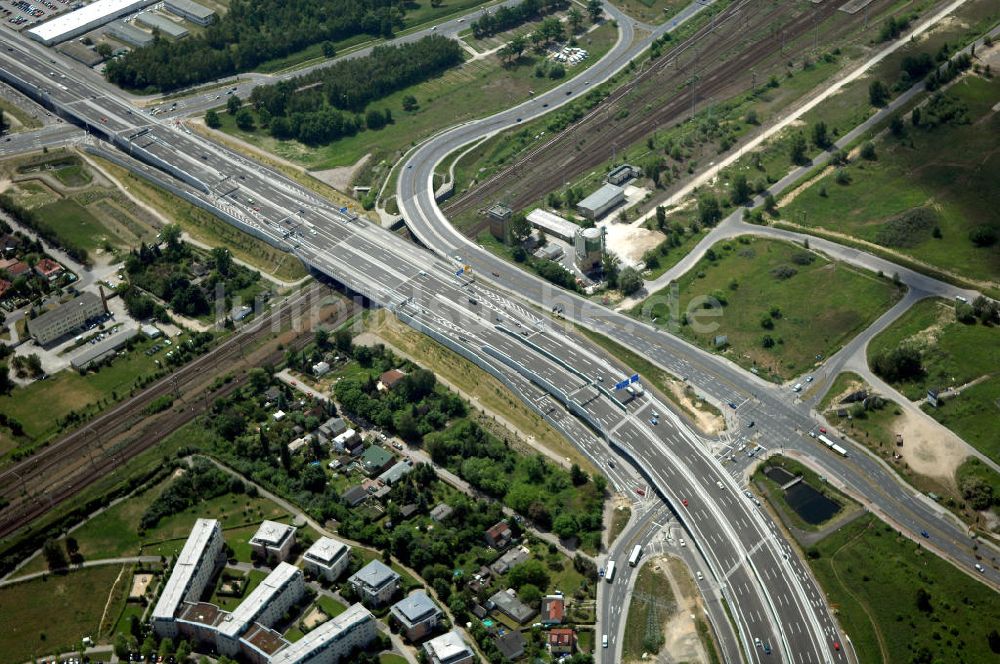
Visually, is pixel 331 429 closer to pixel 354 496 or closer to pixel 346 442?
pixel 346 442

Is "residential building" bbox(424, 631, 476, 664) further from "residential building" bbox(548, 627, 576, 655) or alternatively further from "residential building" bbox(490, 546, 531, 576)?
"residential building" bbox(490, 546, 531, 576)

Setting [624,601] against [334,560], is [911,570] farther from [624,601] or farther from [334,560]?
[334,560]

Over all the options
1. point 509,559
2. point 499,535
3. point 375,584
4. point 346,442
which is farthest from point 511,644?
point 346,442

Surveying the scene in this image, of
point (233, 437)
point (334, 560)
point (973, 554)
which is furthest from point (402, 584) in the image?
point (973, 554)

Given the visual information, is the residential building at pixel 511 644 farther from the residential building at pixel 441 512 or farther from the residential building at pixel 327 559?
the residential building at pixel 327 559

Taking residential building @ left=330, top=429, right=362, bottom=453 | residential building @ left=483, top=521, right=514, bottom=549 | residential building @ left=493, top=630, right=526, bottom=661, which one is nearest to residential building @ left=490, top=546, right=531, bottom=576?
residential building @ left=483, top=521, right=514, bottom=549

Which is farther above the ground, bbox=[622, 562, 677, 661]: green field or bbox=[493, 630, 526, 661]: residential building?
bbox=[622, 562, 677, 661]: green field
